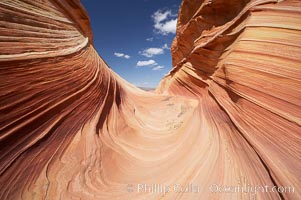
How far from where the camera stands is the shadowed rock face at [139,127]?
194 centimetres

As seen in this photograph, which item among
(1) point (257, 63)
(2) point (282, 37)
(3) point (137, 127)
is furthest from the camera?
(3) point (137, 127)

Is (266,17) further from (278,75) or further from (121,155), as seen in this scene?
(121,155)

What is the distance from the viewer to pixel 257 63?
2.77 meters

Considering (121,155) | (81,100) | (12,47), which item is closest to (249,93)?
(121,155)

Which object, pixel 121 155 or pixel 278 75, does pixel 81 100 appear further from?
pixel 278 75

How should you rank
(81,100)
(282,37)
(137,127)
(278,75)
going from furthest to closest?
(137,127), (81,100), (282,37), (278,75)

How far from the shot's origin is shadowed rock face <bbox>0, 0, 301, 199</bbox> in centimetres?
194

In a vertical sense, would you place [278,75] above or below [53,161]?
above

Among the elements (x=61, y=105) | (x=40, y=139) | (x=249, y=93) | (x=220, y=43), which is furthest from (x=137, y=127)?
(x=220, y=43)

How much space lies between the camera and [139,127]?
4.13 meters

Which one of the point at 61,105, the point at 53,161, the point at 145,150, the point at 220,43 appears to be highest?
the point at 220,43

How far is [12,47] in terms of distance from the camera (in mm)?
2301

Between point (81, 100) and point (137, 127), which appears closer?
point (81, 100)

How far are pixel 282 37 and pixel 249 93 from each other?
1023 mm
